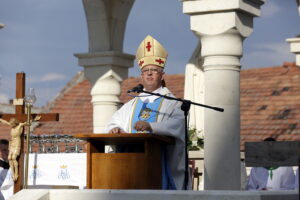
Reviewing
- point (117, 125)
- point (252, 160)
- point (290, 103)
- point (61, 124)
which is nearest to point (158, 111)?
point (117, 125)

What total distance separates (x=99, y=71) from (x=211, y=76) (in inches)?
159

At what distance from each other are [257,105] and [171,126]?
15990 mm

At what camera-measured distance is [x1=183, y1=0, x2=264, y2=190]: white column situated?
9.66 meters

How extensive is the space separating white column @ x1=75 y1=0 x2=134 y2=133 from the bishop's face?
17.5 ft

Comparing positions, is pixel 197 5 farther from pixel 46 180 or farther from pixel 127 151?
pixel 46 180

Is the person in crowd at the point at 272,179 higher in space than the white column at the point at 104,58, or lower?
lower

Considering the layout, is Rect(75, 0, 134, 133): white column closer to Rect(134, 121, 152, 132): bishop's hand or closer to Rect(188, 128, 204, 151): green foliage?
Rect(188, 128, 204, 151): green foliage

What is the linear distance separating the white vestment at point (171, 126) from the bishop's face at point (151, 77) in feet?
0.19

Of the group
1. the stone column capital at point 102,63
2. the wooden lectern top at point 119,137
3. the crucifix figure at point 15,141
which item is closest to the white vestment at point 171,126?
the wooden lectern top at point 119,137

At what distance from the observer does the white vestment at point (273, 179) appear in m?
12.8

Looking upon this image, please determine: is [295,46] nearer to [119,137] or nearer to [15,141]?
[15,141]

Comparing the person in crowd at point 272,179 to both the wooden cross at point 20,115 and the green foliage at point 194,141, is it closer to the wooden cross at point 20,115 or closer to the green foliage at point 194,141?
the green foliage at point 194,141

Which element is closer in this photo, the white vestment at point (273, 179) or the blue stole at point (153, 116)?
the blue stole at point (153, 116)

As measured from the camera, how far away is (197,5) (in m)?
9.85
